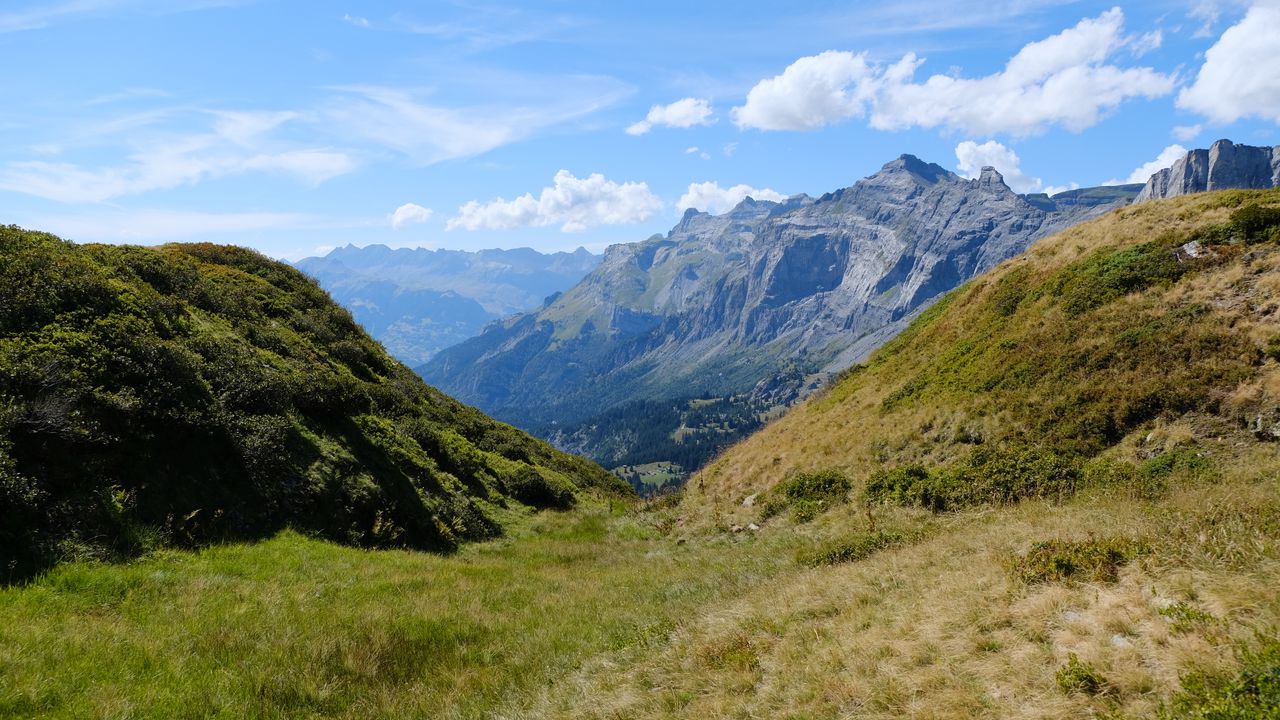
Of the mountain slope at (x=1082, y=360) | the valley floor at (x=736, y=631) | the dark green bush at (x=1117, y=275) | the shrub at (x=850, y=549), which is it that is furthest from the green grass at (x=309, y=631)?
the dark green bush at (x=1117, y=275)

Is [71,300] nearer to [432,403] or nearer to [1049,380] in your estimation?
[432,403]

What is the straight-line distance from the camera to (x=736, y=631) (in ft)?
31.6

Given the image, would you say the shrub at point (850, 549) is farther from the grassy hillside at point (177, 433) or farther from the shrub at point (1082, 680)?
the grassy hillside at point (177, 433)

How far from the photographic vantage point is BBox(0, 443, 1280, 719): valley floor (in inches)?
254

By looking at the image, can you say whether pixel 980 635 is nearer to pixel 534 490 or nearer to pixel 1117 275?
pixel 1117 275

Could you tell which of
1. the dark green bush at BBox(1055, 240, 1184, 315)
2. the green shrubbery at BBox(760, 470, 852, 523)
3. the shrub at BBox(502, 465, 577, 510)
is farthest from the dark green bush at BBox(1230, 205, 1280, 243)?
the shrub at BBox(502, 465, 577, 510)

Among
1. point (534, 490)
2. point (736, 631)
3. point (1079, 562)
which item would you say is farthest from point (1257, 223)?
point (534, 490)

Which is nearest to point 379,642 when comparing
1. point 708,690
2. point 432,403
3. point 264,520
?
point 708,690

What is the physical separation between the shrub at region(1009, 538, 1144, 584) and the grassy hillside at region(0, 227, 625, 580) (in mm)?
15883

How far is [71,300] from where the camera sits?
51.9ft

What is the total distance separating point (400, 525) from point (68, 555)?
9.23 meters

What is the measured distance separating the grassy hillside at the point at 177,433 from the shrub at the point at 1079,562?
15.9 meters

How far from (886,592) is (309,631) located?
988 centimetres

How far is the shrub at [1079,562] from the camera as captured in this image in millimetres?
8195
